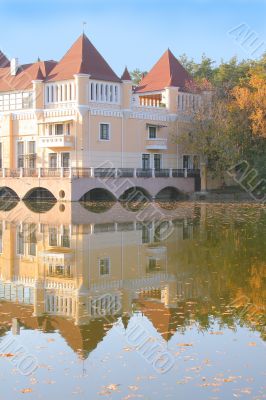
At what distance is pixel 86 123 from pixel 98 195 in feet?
17.2

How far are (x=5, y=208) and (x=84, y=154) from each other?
10.3m

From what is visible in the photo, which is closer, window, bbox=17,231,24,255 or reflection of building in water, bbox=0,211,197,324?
reflection of building in water, bbox=0,211,197,324

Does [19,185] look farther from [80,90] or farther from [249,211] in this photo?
[249,211]

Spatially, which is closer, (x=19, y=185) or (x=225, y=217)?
(x=225, y=217)

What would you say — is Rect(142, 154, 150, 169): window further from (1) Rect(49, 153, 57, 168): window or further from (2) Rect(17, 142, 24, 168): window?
(2) Rect(17, 142, 24, 168): window

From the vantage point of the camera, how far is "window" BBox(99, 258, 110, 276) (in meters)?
13.6

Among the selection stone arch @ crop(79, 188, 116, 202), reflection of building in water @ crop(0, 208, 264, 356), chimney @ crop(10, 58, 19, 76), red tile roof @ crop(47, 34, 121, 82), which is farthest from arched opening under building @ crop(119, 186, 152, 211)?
reflection of building in water @ crop(0, 208, 264, 356)

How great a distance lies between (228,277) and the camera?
12953 mm

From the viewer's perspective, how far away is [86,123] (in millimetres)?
43844

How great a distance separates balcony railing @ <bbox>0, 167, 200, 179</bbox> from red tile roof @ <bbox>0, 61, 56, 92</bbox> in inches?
292

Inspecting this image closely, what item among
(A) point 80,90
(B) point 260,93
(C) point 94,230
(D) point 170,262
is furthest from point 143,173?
(D) point 170,262

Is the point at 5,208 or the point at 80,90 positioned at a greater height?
the point at 80,90

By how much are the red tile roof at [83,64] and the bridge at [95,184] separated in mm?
7252

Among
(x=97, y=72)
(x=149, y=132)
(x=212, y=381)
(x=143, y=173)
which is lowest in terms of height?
(x=212, y=381)
